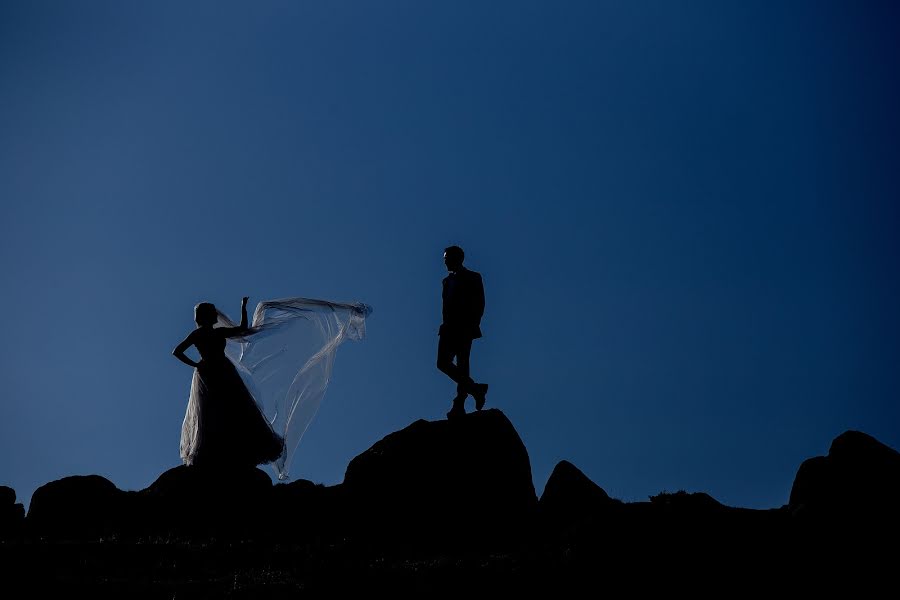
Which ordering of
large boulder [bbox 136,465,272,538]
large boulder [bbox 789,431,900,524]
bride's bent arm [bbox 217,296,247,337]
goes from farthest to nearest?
bride's bent arm [bbox 217,296,247,337] → large boulder [bbox 136,465,272,538] → large boulder [bbox 789,431,900,524]

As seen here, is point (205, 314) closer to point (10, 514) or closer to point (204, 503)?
point (204, 503)

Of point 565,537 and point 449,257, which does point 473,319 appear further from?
point 565,537

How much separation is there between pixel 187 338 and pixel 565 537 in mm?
7790

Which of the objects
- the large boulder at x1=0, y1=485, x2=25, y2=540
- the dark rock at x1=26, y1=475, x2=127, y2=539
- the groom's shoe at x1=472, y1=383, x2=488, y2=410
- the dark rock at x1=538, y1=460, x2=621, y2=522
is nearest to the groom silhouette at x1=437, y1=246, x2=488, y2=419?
the groom's shoe at x1=472, y1=383, x2=488, y2=410

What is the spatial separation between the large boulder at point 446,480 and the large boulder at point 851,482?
454cm

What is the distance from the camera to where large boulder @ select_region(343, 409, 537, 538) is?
595 inches

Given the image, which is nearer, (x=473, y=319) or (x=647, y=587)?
(x=647, y=587)

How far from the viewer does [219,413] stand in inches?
646

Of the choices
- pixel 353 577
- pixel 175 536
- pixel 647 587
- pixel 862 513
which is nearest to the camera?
pixel 647 587

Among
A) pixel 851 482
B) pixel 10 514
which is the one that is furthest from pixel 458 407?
pixel 10 514

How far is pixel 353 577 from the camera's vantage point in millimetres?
11266

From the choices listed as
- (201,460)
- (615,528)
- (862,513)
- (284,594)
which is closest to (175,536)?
(201,460)

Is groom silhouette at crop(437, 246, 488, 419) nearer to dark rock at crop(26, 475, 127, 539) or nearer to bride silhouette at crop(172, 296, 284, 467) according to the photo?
bride silhouette at crop(172, 296, 284, 467)

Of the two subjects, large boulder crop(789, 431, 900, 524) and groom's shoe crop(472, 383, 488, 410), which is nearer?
large boulder crop(789, 431, 900, 524)
